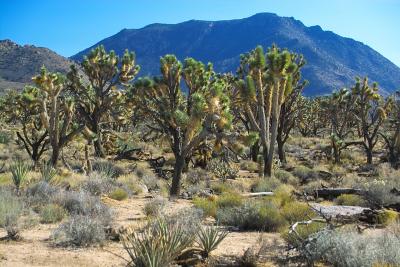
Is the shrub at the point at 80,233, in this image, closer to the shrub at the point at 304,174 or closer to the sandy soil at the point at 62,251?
the sandy soil at the point at 62,251

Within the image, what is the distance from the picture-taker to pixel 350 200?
13773mm

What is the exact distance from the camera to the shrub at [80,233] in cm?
839

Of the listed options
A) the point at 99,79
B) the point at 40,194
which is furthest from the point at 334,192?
the point at 99,79

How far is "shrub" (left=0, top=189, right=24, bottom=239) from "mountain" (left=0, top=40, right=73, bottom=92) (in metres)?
97.7

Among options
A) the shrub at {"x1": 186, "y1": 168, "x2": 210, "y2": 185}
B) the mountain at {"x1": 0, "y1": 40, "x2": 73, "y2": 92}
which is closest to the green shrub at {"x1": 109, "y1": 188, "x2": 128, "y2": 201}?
the shrub at {"x1": 186, "y1": 168, "x2": 210, "y2": 185}

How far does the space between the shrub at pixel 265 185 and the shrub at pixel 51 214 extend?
7956 mm

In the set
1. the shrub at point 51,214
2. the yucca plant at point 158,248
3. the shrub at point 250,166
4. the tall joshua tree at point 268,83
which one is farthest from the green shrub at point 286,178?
the yucca plant at point 158,248

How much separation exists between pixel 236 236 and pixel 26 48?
125209 mm

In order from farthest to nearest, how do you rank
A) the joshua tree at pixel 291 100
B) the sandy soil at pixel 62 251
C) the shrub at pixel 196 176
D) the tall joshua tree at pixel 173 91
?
the joshua tree at pixel 291 100 < the shrub at pixel 196 176 < the tall joshua tree at pixel 173 91 < the sandy soil at pixel 62 251

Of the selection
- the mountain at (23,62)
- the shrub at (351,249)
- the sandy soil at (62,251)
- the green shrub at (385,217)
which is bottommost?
the sandy soil at (62,251)

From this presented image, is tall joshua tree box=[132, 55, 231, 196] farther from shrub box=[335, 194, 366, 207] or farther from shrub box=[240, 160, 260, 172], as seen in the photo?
shrub box=[240, 160, 260, 172]

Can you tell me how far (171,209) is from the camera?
492 inches

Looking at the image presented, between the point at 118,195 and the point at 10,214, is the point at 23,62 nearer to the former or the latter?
the point at 118,195

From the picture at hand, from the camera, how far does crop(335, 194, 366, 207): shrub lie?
1362cm
